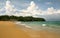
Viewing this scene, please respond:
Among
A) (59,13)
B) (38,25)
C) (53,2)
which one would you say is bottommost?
(38,25)

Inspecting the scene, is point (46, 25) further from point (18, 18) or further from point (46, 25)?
point (18, 18)

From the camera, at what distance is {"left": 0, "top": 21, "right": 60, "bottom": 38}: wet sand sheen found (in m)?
2.73

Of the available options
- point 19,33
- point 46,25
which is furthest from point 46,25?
point 19,33

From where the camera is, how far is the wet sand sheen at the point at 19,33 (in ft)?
8.97

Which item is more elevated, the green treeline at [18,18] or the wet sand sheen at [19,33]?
the green treeline at [18,18]

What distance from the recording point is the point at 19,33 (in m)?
2.78

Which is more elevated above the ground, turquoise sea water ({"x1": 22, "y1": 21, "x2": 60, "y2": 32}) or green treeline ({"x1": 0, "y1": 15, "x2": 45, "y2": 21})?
green treeline ({"x1": 0, "y1": 15, "x2": 45, "y2": 21})

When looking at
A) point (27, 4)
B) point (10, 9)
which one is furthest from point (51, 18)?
point (10, 9)

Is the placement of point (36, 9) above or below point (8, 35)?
above

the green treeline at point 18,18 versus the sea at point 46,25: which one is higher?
the green treeline at point 18,18

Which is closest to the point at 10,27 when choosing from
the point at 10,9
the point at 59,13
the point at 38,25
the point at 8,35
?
the point at 8,35

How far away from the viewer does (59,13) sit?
2770 millimetres

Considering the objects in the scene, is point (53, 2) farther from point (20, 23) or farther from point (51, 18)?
point (20, 23)

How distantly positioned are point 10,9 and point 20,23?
323 millimetres
